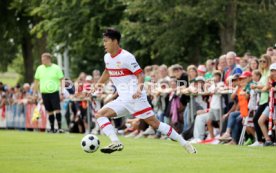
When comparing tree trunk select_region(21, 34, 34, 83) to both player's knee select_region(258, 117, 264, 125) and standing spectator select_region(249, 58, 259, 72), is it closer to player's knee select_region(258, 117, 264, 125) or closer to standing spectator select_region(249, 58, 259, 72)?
standing spectator select_region(249, 58, 259, 72)

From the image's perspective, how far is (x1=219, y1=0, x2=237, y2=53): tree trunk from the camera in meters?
32.8

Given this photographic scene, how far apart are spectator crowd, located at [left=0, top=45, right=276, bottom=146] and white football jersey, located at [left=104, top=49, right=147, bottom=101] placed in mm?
1091

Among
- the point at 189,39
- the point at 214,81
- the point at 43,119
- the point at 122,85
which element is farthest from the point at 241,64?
the point at 189,39

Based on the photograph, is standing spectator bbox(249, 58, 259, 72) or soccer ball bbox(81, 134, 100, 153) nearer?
soccer ball bbox(81, 134, 100, 153)

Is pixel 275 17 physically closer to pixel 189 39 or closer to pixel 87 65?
pixel 189 39

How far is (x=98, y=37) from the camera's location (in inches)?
1548

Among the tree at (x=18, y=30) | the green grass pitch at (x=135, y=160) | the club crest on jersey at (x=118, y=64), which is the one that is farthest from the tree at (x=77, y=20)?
the club crest on jersey at (x=118, y=64)

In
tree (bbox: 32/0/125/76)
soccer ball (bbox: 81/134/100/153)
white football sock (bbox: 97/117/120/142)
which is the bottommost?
soccer ball (bbox: 81/134/100/153)

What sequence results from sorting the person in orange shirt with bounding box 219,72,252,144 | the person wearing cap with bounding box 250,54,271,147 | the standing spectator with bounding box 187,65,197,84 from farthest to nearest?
the standing spectator with bounding box 187,65,197,84, the person in orange shirt with bounding box 219,72,252,144, the person wearing cap with bounding box 250,54,271,147

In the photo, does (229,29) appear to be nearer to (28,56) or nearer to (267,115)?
(267,115)

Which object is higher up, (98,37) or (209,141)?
(98,37)

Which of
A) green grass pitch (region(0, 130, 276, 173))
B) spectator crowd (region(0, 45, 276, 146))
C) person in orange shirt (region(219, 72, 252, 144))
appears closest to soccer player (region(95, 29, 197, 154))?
green grass pitch (region(0, 130, 276, 173))

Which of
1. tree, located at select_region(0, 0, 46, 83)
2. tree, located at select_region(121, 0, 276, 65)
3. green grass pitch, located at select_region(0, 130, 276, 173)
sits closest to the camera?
green grass pitch, located at select_region(0, 130, 276, 173)

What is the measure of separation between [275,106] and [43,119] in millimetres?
14046
